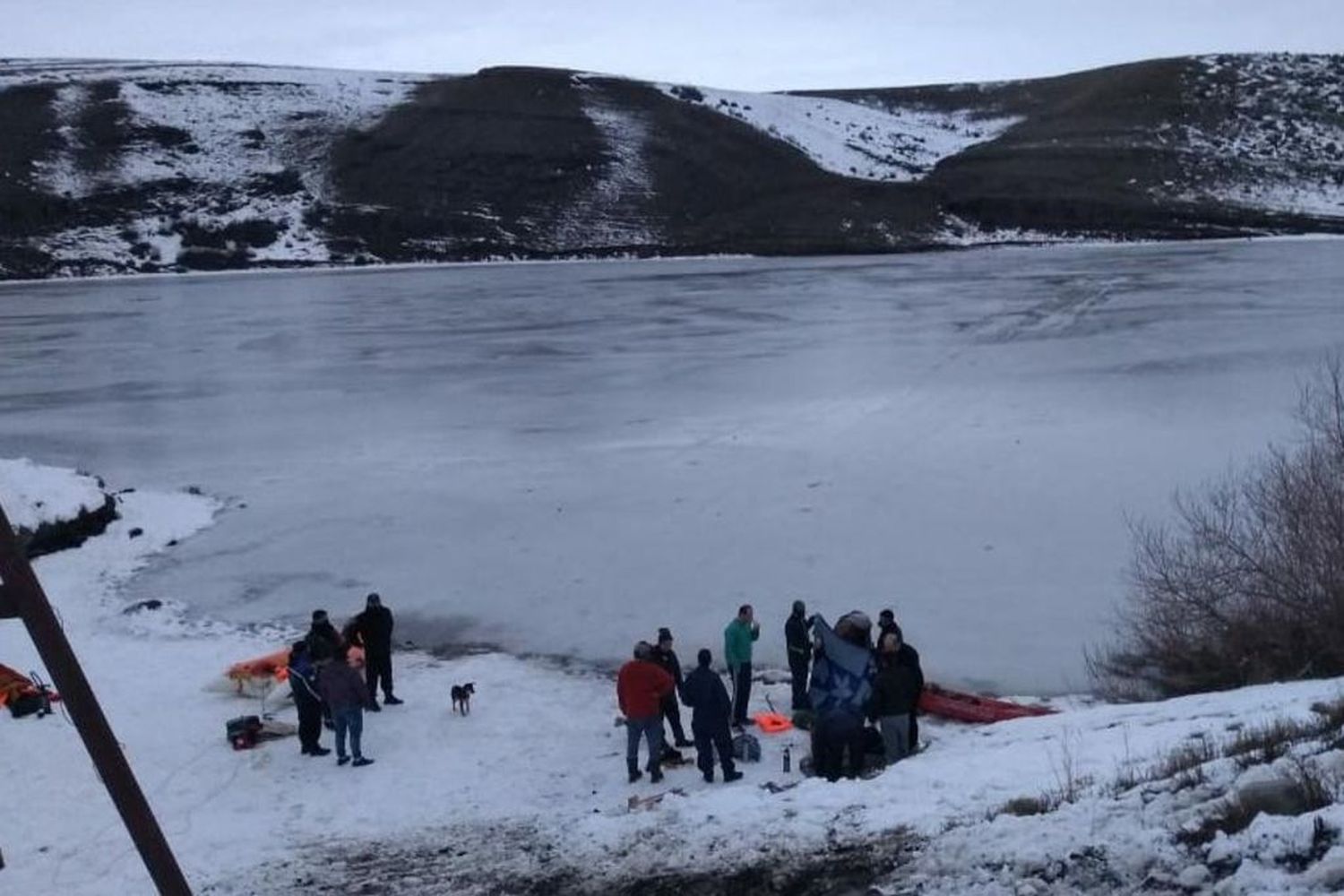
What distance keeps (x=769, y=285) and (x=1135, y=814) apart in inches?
1672

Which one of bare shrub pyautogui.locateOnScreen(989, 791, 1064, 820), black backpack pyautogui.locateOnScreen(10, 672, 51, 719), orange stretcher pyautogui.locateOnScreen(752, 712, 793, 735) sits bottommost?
black backpack pyautogui.locateOnScreen(10, 672, 51, 719)

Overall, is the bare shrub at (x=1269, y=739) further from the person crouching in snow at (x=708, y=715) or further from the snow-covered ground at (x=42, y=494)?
the snow-covered ground at (x=42, y=494)

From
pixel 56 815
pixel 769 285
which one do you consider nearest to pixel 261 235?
pixel 769 285

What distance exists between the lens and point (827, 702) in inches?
352

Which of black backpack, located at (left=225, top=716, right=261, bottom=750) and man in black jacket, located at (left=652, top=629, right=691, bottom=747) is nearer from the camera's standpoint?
man in black jacket, located at (left=652, top=629, right=691, bottom=747)

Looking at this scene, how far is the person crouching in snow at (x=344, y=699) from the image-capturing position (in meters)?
9.73

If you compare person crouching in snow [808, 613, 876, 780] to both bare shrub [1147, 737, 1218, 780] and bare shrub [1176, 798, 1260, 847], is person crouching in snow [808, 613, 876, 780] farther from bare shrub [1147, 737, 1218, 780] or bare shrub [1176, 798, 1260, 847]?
bare shrub [1176, 798, 1260, 847]

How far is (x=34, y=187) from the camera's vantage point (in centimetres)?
7544

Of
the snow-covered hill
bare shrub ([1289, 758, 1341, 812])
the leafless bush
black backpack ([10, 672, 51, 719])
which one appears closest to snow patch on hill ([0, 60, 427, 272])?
the snow-covered hill

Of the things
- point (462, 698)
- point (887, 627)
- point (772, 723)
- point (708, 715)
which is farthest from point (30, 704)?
point (887, 627)

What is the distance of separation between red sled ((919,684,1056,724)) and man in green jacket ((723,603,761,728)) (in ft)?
4.34

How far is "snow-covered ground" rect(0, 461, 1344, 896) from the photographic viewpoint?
220 inches

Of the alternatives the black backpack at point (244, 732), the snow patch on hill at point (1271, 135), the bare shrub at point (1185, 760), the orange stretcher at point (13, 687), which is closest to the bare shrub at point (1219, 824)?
the bare shrub at point (1185, 760)

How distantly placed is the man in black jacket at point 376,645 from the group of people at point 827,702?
2.46 meters
